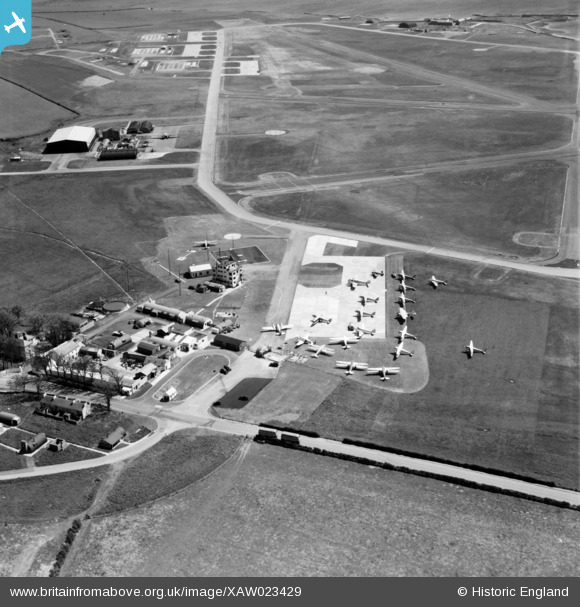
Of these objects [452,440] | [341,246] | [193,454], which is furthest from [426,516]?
[341,246]

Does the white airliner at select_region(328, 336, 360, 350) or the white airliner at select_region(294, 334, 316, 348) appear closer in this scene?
the white airliner at select_region(328, 336, 360, 350)

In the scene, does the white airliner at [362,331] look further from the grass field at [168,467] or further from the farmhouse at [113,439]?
the farmhouse at [113,439]

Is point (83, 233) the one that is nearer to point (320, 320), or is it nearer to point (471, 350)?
point (320, 320)

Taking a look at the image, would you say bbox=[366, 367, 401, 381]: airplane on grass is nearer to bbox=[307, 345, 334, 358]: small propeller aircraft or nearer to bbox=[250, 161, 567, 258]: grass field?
bbox=[307, 345, 334, 358]: small propeller aircraft

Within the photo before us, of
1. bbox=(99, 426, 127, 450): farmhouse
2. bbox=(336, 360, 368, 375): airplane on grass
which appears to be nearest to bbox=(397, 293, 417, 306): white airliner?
bbox=(336, 360, 368, 375): airplane on grass

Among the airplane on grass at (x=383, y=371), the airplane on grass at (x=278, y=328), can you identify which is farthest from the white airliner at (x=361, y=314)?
the airplane on grass at (x=383, y=371)

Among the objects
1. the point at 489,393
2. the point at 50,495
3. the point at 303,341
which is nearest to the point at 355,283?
the point at 303,341
